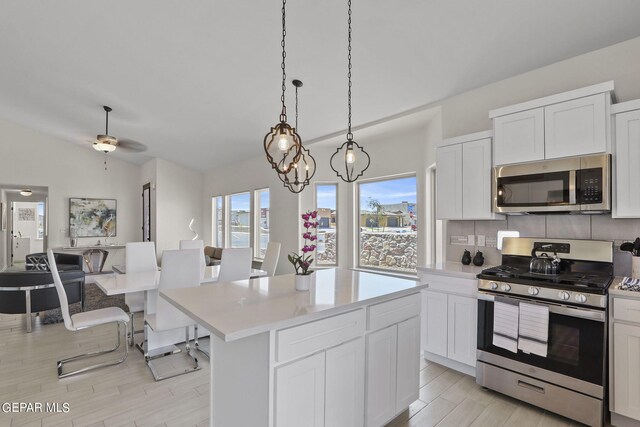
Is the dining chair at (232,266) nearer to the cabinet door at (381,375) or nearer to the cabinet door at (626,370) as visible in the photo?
the cabinet door at (381,375)

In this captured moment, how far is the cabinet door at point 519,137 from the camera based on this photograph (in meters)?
2.55

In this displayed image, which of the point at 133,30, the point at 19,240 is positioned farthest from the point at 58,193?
the point at 133,30

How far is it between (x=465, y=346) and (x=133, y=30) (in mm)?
4415

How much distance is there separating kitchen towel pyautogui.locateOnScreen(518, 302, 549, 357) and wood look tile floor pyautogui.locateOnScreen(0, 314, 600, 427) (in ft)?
1.56

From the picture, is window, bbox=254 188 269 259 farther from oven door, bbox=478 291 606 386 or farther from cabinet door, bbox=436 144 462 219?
oven door, bbox=478 291 606 386

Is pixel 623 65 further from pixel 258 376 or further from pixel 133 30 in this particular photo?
pixel 133 30

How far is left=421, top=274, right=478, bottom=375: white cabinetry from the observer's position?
2.66 meters

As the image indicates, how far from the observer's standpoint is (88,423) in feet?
7.02

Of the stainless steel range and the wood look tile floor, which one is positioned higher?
the stainless steel range

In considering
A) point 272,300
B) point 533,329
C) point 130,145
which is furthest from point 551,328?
point 130,145

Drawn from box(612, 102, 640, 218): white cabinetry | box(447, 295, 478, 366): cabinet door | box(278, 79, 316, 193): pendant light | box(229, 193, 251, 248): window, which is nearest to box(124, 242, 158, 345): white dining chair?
box(278, 79, 316, 193): pendant light

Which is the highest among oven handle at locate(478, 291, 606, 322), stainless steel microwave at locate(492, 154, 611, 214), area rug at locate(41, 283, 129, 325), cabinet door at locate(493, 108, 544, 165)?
cabinet door at locate(493, 108, 544, 165)

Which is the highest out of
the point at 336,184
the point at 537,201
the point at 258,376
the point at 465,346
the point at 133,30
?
the point at 133,30

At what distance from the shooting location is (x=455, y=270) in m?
2.82
